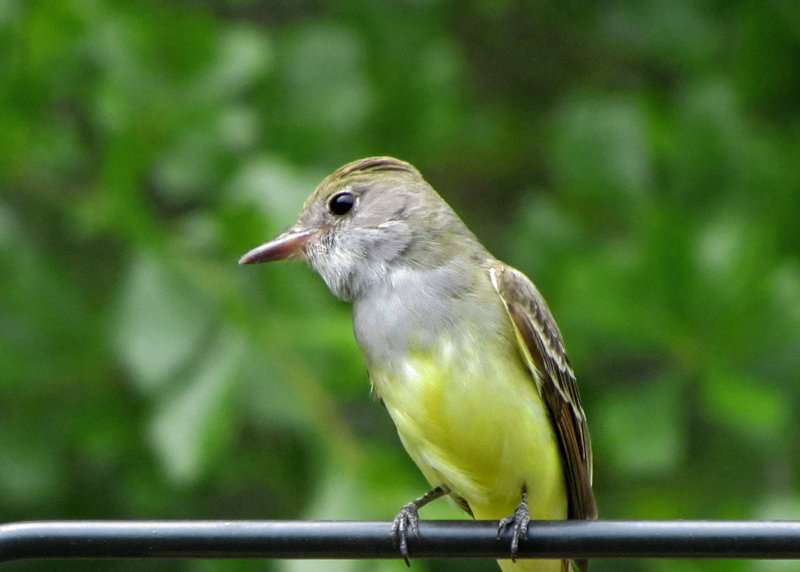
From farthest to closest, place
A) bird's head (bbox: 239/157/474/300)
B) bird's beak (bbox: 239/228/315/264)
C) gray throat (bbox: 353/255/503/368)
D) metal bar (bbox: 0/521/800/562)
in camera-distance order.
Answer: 1. bird's beak (bbox: 239/228/315/264)
2. bird's head (bbox: 239/157/474/300)
3. gray throat (bbox: 353/255/503/368)
4. metal bar (bbox: 0/521/800/562)

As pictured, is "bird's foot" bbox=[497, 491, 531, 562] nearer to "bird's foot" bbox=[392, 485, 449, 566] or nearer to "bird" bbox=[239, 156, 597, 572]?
"bird" bbox=[239, 156, 597, 572]

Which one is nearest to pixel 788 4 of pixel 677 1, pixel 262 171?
pixel 677 1

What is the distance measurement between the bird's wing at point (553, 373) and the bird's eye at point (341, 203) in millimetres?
560

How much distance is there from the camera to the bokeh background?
5.26m

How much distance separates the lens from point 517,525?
331cm

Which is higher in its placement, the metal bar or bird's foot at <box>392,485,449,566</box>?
bird's foot at <box>392,485,449,566</box>

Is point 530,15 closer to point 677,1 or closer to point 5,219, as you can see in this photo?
point 677,1

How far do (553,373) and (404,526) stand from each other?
A: 78cm

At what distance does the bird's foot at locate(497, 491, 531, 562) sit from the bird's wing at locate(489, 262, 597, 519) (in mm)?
271

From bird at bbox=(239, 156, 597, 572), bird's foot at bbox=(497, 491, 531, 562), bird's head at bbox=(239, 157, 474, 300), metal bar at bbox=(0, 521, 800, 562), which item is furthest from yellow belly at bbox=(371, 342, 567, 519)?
metal bar at bbox=(0, 521, 800, 562)

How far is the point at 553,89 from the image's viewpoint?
7.18 meters

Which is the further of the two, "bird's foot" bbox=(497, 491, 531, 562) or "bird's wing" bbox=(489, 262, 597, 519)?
"bird's wing" bbox=(489, 262, 597, 519)

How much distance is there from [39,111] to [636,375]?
9.89 feet

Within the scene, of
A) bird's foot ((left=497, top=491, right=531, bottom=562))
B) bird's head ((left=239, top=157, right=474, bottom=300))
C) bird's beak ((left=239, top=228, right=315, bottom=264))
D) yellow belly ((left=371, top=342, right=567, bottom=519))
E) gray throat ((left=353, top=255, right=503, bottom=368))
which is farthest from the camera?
bird's beak ((left=239, top=228, right=315, bottom=264))
